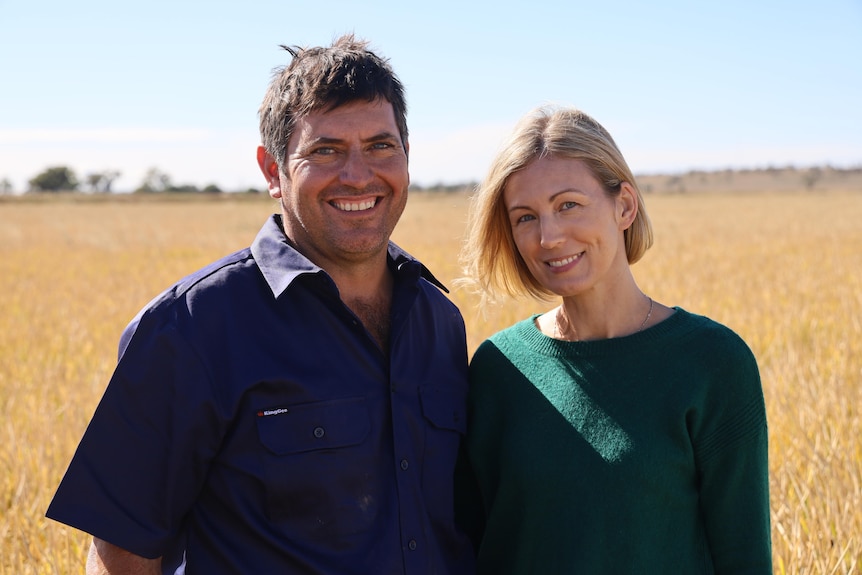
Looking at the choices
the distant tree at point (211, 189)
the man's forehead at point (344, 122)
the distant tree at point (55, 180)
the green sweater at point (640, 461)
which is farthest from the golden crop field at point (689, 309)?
the distant tree at point (55, 180)

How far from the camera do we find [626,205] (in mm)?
2520

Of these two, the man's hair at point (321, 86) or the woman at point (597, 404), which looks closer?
the woman at point (597, 404)

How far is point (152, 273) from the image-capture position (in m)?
14.9

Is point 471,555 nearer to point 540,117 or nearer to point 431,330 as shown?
point 431,330

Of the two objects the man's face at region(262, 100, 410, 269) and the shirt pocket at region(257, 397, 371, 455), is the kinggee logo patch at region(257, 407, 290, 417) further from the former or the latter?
the man's face at region(262, 100, 410, 269)

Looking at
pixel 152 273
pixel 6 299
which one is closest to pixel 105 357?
pixel 6 299

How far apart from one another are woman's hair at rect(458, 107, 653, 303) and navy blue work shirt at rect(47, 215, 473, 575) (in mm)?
594

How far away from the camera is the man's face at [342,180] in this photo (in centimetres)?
239

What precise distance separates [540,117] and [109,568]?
5.80 ft

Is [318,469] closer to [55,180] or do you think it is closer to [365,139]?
[365,139]

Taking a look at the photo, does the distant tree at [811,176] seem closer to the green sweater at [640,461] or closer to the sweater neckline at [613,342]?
the sweater neckline at [613,342]

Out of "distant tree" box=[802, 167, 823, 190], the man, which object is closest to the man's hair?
the man

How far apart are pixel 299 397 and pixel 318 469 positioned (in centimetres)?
20

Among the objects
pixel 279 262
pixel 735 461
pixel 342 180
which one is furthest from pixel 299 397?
pixel 735 461
